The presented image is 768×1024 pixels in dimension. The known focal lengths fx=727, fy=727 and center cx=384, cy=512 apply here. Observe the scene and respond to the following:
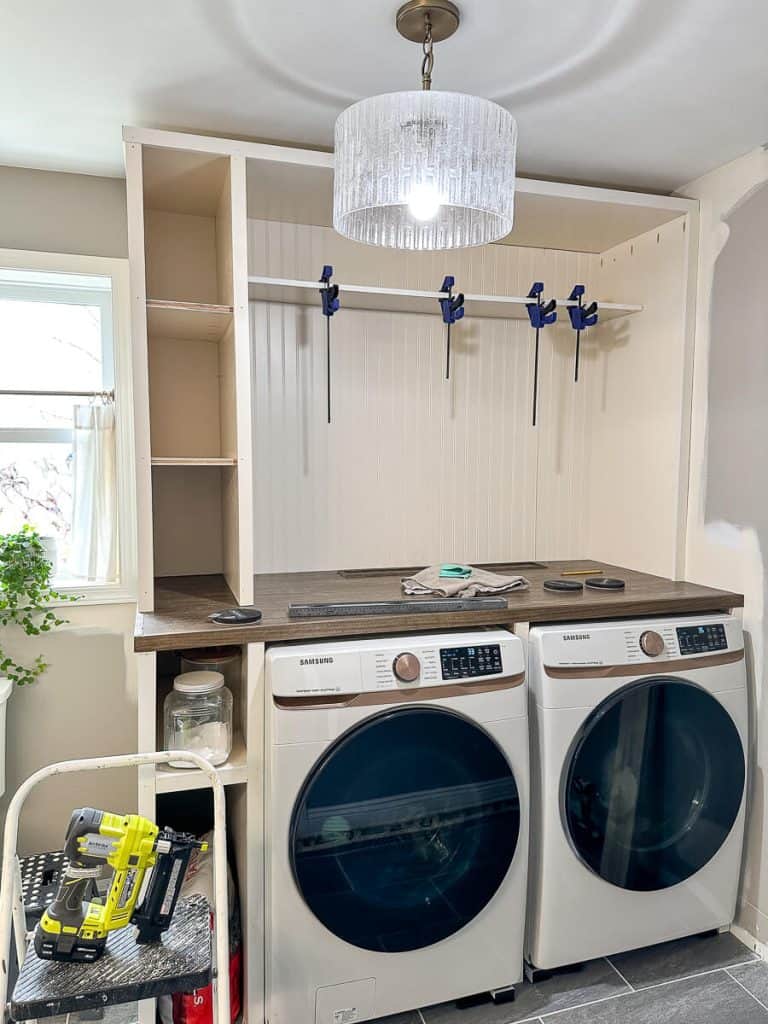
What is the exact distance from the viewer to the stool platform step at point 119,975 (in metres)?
1.30

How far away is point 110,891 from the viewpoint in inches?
54.7

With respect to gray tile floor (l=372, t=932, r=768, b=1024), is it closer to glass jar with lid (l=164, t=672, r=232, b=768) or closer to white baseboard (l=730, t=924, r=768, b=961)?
white baseboard (l=730, t=924, r=768, b=961)

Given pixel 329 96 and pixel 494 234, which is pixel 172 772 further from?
pixel 329 96

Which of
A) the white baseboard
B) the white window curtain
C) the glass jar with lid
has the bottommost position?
the white baseboard

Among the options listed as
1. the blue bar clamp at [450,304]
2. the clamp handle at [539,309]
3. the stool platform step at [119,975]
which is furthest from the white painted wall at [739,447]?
the stool platform step at [119,975]

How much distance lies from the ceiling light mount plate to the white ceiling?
3cm

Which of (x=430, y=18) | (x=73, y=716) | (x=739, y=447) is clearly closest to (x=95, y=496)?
(x=73, y=716)

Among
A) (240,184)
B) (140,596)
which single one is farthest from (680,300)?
(140,596)

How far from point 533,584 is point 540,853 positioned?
77 cm

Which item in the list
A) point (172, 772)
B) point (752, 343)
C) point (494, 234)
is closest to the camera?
point (494, 234)

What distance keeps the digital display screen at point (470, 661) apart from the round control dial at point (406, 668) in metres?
0.07

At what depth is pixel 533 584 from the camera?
7.51 feet

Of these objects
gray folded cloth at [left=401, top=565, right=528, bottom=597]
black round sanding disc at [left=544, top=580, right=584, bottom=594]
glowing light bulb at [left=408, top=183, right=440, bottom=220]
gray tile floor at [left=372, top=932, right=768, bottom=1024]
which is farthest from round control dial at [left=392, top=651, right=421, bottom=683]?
glowing light bulb at [left=408, top=183, right=440, bottom=220]

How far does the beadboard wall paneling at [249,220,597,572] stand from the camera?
7.96 ft
